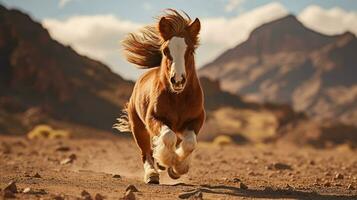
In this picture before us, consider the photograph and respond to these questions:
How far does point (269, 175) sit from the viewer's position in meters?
11.4

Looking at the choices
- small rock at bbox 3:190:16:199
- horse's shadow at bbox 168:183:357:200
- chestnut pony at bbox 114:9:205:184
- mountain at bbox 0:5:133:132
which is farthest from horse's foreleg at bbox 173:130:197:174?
mountain at bbox 0:5:133:132

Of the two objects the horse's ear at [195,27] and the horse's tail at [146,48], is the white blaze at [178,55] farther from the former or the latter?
the horse's tail at [146,48]

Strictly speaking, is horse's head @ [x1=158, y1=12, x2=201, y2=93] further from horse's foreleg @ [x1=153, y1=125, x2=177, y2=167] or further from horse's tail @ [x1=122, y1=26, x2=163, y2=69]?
horse's tail @ [x1=122, y1=26, x2=163, y2=69]

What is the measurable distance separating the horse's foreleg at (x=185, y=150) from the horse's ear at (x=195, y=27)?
1459 millimetres

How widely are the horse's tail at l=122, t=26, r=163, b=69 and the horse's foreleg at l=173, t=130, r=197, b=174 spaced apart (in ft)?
7.54

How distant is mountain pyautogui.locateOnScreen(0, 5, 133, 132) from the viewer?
61.9m

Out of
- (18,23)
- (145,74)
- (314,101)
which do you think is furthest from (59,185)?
(314,101)

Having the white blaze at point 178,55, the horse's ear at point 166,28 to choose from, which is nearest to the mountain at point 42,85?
the horse's ear at point 166,28

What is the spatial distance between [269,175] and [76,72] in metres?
69.1

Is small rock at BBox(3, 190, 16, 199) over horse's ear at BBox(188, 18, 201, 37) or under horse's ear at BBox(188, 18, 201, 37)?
under

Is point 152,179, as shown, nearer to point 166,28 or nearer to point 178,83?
point 178,83

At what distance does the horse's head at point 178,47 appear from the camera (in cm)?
761

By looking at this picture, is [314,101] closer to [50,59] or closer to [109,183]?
[50,59]

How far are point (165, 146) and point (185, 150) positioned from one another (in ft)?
1.03
